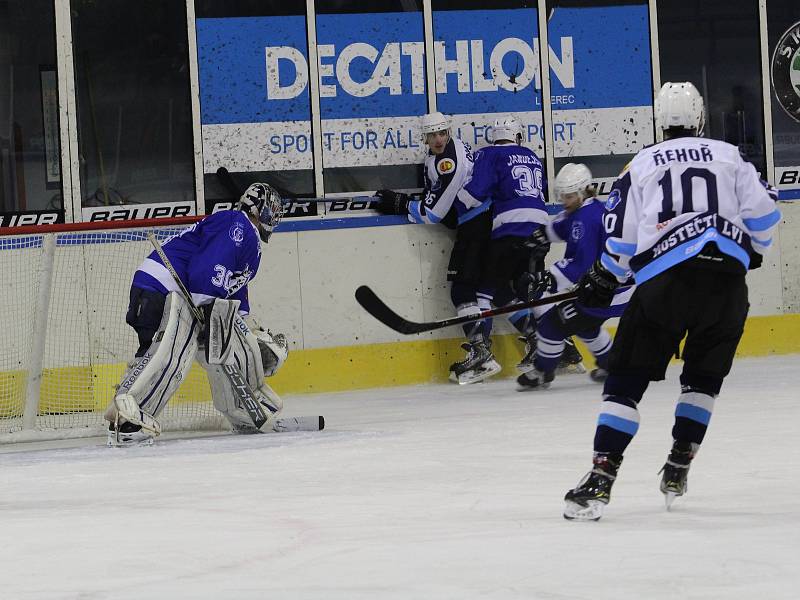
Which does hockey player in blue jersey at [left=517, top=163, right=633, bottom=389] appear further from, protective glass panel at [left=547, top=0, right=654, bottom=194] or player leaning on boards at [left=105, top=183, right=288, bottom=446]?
player leaning on boards at [left=105, top=183, right=288, bottom=446]

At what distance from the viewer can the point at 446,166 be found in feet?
26.0

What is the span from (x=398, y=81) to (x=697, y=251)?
15.7 feet

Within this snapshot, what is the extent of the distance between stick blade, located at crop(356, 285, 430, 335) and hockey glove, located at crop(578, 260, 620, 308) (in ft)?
4.58

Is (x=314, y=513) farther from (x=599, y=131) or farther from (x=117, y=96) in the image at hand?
(x=599, y=131)

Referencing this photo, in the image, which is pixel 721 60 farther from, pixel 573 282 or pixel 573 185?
pixel 573 282

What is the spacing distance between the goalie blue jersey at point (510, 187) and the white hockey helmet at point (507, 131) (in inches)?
2.3

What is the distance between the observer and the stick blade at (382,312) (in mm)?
5211

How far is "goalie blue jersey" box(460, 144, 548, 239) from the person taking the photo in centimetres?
789

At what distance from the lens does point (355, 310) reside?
794 cm

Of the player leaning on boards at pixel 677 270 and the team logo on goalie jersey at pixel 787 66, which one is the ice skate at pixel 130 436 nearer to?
the player leaning on boards at pixel 677 270

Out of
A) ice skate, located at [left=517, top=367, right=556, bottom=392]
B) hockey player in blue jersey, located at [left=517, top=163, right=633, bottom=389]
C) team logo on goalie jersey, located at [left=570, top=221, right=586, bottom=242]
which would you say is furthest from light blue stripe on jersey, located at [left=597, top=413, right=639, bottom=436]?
ice skate, located at [left=517, top=367, right=556, bottom=392]

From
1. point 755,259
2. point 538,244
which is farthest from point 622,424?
point 538,244

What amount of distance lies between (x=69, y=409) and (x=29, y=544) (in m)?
3.00

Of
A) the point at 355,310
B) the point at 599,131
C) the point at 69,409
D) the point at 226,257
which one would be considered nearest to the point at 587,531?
the point at 226,257
